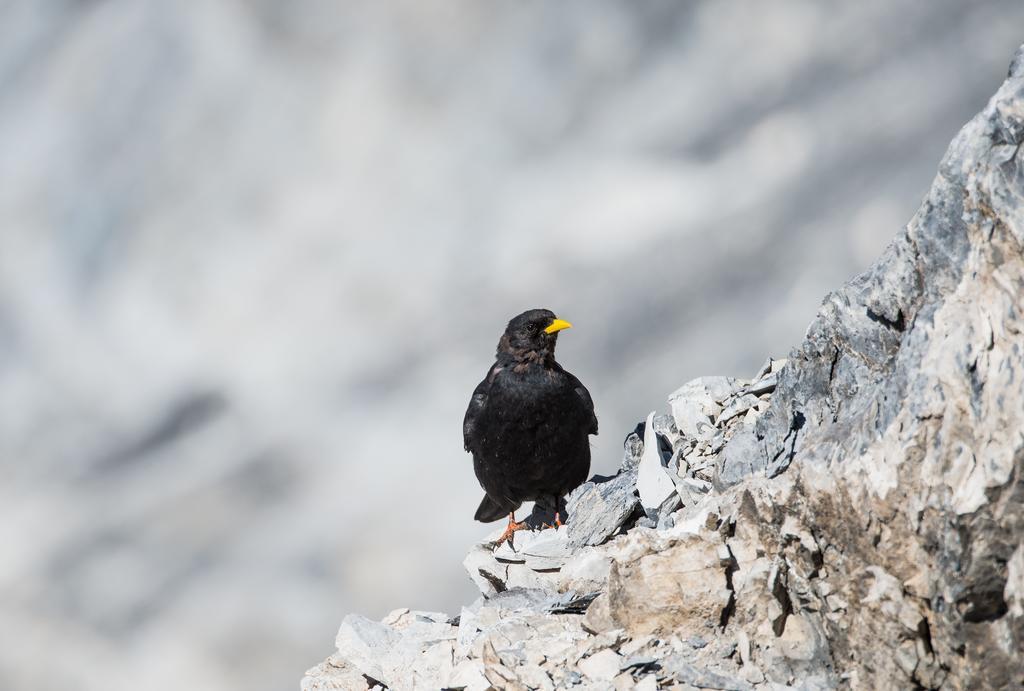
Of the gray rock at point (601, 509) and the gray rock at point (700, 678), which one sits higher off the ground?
the gray rock at point (601, 509)

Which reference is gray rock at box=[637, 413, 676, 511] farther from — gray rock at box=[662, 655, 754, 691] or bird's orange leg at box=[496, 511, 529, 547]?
gray rock at box=[662, 655, 754, 691]

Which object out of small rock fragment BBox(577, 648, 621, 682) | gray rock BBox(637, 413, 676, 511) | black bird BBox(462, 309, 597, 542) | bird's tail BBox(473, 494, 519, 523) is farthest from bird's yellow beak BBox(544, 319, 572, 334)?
small rock fragment BBox(577, 648, 621, 682)

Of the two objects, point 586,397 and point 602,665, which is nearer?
point 602,665

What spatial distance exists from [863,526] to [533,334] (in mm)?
6567

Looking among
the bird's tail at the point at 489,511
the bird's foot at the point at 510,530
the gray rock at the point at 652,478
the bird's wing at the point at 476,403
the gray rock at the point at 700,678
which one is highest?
the bird's wing at the point at 476,403

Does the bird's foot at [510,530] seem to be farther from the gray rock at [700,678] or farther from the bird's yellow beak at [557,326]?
the gray rock at [700,678]

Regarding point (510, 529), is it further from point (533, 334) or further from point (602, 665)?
point (602, 665)

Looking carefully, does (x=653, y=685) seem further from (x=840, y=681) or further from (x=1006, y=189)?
(x=1006, y=189)

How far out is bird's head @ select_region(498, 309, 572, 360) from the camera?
13.1 m

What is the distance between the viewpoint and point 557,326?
13.0m

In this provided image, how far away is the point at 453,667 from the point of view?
9781mm

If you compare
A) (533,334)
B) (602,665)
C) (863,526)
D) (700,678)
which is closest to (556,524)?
(533,334)

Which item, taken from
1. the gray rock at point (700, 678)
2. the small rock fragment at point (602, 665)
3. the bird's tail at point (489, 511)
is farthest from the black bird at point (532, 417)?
the gray rock at point (700, 678)

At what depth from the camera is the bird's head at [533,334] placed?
514 inches
